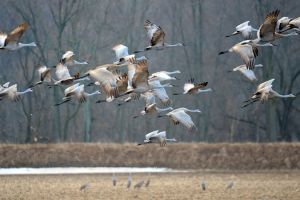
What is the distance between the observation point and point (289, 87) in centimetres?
5244

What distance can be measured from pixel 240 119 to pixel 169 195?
30890 millimetres

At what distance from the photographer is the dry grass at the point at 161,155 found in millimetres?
39781

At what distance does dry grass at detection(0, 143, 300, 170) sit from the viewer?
39.8 meters

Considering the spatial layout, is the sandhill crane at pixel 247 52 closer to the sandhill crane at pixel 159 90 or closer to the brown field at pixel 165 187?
the sandhill crane at pixel 159 90

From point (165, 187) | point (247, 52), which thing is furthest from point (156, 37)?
point (165, 187)

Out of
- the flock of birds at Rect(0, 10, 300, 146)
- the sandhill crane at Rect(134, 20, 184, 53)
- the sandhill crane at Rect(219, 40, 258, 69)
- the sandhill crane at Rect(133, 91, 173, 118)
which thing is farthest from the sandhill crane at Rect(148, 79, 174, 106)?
the sandhill crane at Rect(219, 40, 258, 69)

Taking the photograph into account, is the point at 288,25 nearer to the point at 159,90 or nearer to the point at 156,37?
the point at 156,37

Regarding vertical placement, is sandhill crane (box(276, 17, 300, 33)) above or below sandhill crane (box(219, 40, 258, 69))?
above

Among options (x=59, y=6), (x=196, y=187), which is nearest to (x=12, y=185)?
(x=196, y=187)

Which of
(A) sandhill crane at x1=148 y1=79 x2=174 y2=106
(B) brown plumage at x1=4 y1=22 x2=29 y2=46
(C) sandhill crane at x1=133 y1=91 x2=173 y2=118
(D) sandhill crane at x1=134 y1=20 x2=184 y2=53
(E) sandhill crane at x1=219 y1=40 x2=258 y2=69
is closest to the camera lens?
(B) brown plumage at x1=4 y1=22 x2=29 y2=46

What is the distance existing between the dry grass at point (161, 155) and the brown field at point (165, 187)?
7.60 ft

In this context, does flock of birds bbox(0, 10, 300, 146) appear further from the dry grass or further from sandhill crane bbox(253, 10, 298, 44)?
the dry grass

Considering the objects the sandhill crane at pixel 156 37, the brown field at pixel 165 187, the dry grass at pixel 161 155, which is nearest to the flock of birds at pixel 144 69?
the sandhill crane at pixel 156 37

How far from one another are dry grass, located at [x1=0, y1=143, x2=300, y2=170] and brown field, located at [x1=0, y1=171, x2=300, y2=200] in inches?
91.2
